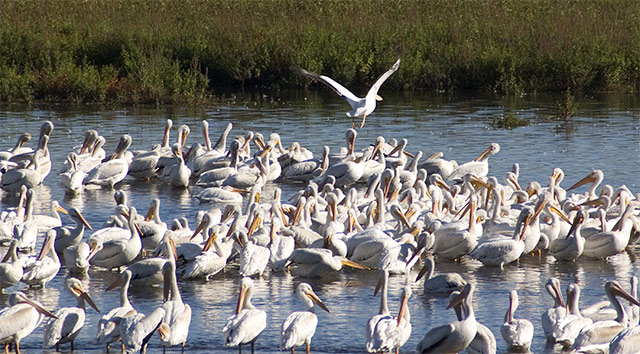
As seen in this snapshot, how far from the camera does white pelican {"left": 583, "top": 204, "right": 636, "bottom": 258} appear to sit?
1109 centimetres

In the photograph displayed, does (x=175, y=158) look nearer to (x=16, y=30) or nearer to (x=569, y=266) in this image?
(x=569, y=266)

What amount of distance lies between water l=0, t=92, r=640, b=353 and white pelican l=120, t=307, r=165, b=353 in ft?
1.55

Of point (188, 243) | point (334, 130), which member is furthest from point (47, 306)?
point (334, 130)

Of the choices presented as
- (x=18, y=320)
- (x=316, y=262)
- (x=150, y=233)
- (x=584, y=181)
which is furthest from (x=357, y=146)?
(x=18, y=320)

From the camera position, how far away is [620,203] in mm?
12461

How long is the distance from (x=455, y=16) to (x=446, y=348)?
2355 centimetres

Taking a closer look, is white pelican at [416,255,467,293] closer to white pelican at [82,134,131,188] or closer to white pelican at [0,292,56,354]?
white pelican at [0,292,56,354]

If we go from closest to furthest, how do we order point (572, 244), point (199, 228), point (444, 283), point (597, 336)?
point (597, 336)
point (444, 283)
point (199, 228)
point (572, 244)

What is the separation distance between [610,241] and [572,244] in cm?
39

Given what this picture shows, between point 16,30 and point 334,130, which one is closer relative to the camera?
point 334,130

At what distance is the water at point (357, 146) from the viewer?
9.11m

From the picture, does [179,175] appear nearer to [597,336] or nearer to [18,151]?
[18,151]

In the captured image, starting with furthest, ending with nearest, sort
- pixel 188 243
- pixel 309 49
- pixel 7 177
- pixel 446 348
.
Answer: pixel 309 49
pixel 7 177
pixel 188 243
pixel 446 348

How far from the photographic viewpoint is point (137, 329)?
774cm
